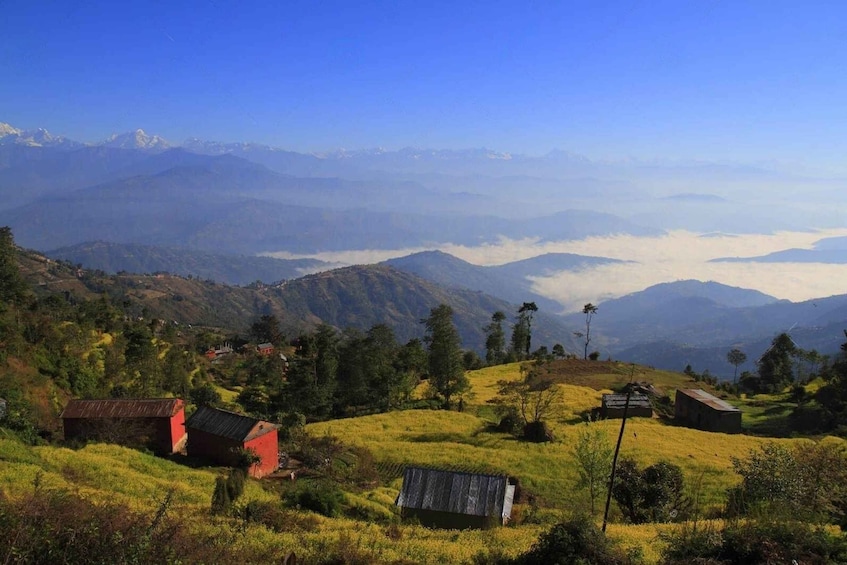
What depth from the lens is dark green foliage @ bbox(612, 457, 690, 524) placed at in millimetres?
29734

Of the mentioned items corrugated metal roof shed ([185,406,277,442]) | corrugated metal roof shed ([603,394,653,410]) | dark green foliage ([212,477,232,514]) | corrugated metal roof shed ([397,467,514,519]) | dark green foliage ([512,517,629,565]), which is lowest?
corrugated metal roof shed ([603,394,653,410])

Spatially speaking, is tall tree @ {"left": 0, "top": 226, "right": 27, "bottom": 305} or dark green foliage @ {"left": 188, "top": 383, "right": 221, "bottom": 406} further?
tall tree @ {"left": 0, "top": 226, "right": 27, "bottom": 305}

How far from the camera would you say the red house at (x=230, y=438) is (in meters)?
36.8

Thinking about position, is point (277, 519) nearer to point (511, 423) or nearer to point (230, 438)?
point (230, 438)

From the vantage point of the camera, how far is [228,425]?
1508 inches

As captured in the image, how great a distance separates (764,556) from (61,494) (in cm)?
2019

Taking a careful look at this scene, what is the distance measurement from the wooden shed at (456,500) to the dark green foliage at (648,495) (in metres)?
6.53

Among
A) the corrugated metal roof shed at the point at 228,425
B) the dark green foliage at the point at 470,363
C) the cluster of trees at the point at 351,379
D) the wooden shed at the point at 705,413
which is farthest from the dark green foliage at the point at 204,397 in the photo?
the wooden shed at the point at 705,413

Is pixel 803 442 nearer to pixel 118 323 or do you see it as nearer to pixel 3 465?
pixel 3 465

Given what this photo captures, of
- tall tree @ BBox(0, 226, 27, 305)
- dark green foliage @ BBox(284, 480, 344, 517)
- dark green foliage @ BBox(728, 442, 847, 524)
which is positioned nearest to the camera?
dark green foliage @ BBox(728, 442, 847, 524)

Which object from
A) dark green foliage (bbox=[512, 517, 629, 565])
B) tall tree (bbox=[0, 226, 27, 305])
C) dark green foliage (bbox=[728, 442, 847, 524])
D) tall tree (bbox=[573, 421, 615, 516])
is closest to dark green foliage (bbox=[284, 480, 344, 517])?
dark green foliage (bbox=[512, 517, 629, 565])

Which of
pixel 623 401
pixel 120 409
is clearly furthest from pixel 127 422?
pixel 623 401

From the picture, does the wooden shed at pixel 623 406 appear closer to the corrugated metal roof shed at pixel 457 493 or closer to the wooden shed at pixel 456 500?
the corrugated metal roof shed at pixel 457 493

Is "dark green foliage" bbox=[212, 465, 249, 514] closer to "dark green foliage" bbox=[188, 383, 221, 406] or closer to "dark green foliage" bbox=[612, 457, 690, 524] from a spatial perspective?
"dark green foliage" bbox=[612, 457, 690, 524]
